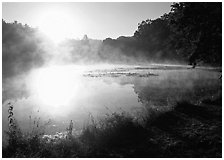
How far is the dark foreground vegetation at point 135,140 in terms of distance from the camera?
8289mm

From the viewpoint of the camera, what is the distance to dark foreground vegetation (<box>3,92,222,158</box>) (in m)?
8.29

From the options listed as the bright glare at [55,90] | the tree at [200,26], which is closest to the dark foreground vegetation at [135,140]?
the tree at [200,26]

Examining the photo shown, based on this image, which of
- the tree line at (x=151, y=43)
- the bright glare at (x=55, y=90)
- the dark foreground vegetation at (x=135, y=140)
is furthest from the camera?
the bright glare at (x=55, y=90)

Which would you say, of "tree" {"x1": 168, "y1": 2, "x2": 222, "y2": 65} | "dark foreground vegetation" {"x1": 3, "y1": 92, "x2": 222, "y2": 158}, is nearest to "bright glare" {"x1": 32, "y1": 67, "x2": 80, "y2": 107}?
"dark foreground vegetation" {"x1": 3, "y1": 92, "x2": 222, "y2": 158}

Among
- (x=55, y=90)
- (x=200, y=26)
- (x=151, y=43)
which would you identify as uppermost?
(x=151, y=43)

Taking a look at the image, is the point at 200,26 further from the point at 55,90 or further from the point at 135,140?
the point at 55,90

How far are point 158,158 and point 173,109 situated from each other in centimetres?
602

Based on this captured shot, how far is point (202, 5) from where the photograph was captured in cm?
1623

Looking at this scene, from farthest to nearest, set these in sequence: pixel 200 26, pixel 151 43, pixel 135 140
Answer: pixel 151 43
pixel 200 26
pixel 135 140

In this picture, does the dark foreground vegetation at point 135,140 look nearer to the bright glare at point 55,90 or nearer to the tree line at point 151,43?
the tree line at point 151,43

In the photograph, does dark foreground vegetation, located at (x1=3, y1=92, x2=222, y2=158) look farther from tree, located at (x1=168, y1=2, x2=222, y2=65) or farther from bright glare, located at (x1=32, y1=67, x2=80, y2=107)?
bright glare, located at (x1=32, y1=67, x2=80, y2=107)

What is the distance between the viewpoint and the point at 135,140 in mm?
9492

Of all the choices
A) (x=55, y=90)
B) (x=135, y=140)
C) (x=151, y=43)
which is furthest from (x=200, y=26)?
(x=151, y=43)

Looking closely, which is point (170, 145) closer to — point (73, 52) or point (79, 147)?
point (79, 147)
